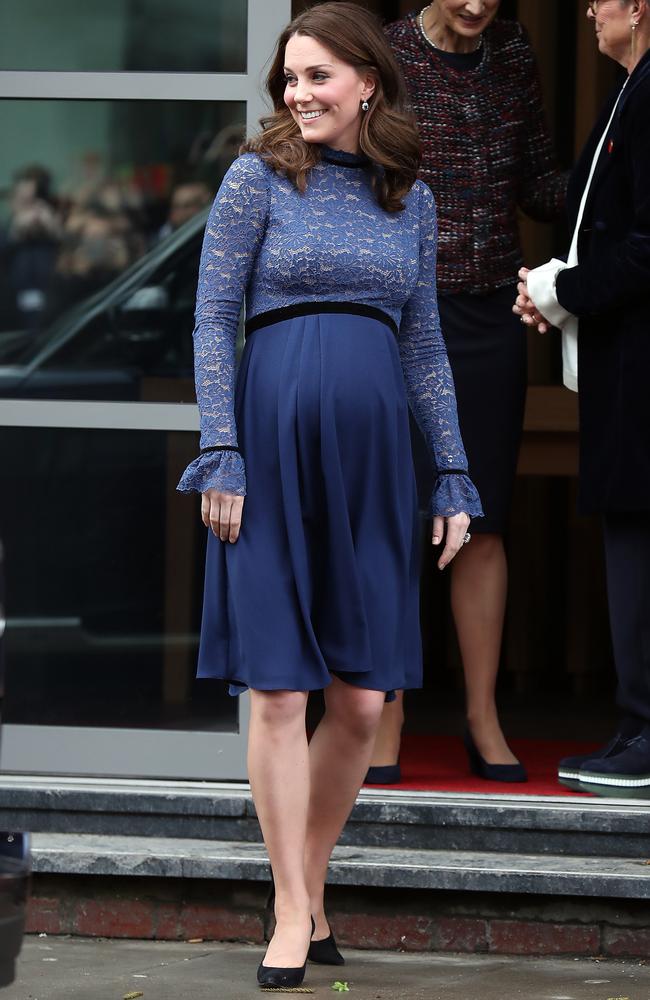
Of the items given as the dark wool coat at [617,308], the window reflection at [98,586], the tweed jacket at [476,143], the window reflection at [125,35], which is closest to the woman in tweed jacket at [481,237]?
the tweed jacket at [476,143]

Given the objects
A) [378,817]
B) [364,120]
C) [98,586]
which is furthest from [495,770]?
[364,120]

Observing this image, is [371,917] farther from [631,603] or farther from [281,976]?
[631,603]

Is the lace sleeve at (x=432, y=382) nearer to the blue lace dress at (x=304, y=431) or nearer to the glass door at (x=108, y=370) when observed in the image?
the blue lace dress at (x=304, y=431)

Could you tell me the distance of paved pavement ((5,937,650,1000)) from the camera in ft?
12.5

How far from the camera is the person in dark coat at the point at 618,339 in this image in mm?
4312

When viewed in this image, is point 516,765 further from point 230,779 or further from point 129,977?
point 129,977

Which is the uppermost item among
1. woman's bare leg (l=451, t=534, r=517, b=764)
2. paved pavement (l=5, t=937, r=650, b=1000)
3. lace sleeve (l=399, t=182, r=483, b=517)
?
lace sleeve (l=399, t=182, r=483, b=517)

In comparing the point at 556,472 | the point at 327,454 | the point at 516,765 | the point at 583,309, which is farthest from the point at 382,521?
the point at 556,472

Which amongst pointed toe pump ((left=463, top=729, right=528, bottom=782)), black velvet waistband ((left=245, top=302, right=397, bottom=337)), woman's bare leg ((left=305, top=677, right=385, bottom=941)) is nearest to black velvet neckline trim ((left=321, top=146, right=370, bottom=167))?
black velvet waistband ((left=245, top=302, right=397, bottom=337))

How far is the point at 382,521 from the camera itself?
376 cm

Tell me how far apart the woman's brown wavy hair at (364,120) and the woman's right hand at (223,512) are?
0.64 meters

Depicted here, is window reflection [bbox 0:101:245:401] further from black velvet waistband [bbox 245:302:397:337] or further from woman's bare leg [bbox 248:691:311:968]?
woman's bare leg [bbox 248:691:311:968]

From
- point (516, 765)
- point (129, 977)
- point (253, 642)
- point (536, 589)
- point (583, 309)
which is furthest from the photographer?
point (536, 589)

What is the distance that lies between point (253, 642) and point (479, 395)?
142 cm
